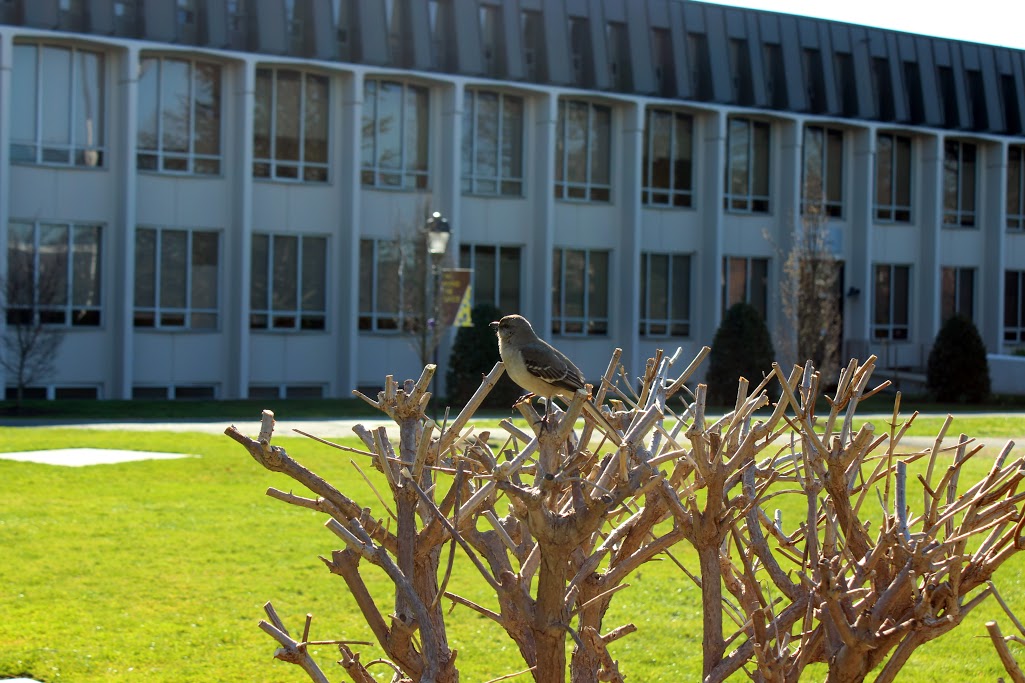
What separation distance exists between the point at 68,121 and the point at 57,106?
0.43 metres

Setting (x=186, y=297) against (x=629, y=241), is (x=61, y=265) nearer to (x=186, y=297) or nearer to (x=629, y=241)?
(x=186, y=297)

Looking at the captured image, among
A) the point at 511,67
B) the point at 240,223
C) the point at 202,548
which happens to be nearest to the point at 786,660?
the point at 202,548

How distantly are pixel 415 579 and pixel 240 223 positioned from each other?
2901cm

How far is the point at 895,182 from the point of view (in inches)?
1647

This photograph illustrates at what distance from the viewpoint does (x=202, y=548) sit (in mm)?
10602

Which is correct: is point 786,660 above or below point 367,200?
below

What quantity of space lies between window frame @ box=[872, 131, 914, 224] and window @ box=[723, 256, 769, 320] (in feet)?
16.2

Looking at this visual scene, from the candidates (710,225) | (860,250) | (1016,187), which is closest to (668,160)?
(710,225)

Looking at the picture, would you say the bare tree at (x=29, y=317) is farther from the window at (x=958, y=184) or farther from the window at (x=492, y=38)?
the window at (x=958, y=184)

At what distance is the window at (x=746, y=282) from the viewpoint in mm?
39000

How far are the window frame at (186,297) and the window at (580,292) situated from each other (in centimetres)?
950

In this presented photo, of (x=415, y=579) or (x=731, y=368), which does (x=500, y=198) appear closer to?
(x=731, y=368)

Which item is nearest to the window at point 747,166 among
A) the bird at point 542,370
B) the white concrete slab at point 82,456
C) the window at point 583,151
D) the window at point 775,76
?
the window at point 775,76

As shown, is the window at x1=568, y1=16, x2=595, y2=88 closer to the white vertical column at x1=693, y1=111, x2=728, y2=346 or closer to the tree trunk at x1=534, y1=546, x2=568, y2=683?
the white vertical column at x1=693, y1=111, x2=728, y2=346
